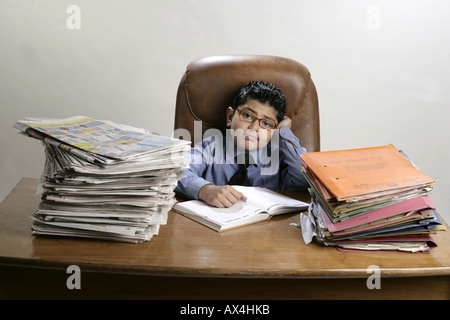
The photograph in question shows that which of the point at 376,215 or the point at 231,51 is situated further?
the point at 231,51

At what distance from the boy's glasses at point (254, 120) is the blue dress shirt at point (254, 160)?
0.04 metres

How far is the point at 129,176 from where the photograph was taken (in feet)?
3.61

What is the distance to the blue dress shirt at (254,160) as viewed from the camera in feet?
5.84

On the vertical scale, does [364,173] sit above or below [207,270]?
above

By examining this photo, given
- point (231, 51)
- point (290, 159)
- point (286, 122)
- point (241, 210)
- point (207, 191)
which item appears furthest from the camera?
point (231, 51)

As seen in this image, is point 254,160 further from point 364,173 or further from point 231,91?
point 364,173

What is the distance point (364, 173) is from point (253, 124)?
2.37 feet

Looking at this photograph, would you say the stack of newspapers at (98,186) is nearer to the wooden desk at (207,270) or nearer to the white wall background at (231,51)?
the wooden desk at (207,270)

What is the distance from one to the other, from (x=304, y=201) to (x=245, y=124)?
0.47 metres

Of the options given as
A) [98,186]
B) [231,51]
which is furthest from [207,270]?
[231,51]

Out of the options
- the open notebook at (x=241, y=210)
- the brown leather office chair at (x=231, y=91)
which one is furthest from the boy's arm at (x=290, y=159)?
Result: the open notebook at (x=241, y=210)

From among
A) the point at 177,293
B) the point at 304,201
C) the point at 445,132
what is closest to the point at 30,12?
the point at 304,201

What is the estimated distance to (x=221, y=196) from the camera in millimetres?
1362
